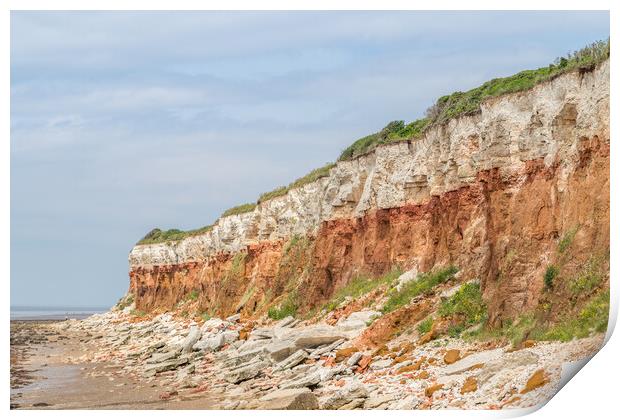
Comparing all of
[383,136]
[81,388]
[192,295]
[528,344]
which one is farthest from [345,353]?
[192,295]

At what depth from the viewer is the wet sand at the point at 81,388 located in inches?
922

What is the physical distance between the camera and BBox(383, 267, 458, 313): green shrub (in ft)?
81.7

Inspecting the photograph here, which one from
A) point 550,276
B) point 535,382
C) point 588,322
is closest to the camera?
point 535,382

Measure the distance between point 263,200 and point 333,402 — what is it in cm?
3566

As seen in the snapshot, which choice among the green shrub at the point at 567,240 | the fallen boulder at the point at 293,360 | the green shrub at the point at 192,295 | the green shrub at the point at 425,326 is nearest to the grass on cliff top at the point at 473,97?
the green shrub at the point at 567,240

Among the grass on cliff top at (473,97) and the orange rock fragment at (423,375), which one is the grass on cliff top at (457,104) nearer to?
the grass on cliff top at (473,97)

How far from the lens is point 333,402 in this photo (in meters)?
17.7

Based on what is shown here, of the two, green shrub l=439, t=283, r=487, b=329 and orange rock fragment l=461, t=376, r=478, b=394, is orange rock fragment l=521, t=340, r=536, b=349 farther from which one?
green shrub l=439, t=283, r=487, b=329

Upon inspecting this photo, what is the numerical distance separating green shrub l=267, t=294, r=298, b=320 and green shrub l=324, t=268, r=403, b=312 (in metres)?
2.91

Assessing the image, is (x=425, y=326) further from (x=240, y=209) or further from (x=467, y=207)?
(x=240, y=209)

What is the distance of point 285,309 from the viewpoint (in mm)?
37594

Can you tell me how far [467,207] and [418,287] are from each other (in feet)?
10.1
